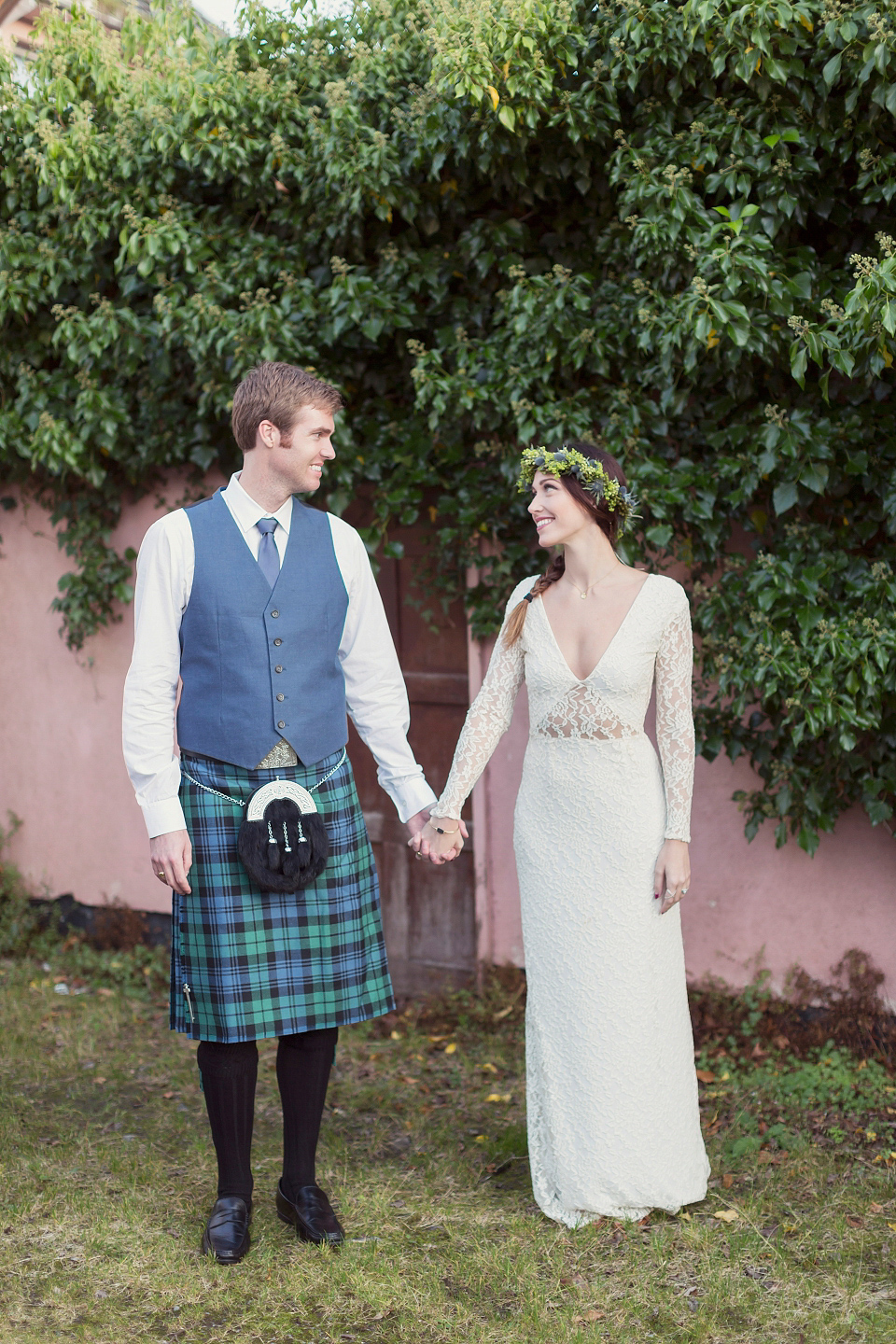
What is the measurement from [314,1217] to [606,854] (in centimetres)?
117

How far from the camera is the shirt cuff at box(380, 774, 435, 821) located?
9.89 ft

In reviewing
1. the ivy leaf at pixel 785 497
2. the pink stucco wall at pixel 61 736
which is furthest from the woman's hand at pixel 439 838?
the pink stucco wall at pixel 61 736

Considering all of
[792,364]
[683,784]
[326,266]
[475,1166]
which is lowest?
[475,1166]

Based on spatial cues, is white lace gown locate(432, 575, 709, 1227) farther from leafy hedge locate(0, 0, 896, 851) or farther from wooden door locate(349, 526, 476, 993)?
wooden door locate(349, 526, 476, 993)

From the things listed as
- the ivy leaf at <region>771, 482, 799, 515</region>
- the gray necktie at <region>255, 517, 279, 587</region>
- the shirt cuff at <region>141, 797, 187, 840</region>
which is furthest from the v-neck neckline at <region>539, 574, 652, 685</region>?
the shirt cuff at <region>141, 797, 187, 840</region>

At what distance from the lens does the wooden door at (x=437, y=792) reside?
4.64m

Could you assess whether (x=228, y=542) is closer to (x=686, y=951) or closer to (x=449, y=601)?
(x=449, y=601)

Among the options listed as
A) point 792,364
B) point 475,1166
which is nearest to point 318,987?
point 475,1166

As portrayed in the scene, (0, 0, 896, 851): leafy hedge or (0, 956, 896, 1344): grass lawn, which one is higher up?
(0, 0, 896, 851): leafy hedge

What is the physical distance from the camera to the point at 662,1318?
2.57 meters

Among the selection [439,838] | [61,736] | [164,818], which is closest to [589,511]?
[439,838]

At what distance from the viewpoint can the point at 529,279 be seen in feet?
12.9

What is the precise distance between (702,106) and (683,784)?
2.22m

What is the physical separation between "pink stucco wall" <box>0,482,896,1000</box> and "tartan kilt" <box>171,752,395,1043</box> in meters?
1.61
